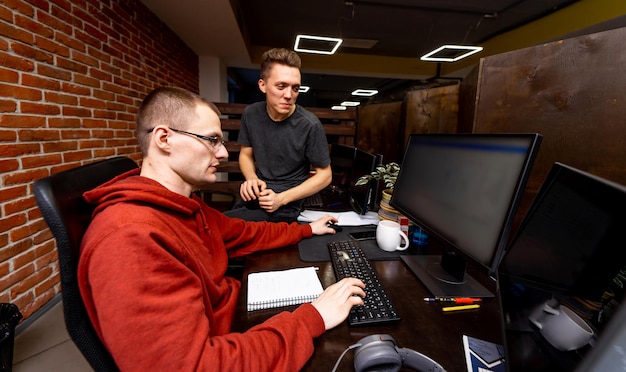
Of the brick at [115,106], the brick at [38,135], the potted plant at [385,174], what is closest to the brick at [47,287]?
the brick at [38,135]

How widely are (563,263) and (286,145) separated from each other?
161cm

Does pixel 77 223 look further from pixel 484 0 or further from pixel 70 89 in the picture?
pixel 484 0

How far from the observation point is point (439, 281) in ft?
3.13

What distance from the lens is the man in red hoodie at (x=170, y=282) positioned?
551 mm

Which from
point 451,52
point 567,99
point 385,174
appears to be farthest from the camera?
point 451,52

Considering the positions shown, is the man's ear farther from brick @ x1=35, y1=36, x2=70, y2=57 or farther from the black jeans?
brick @ x1=35, y1=36, x2=70, y2=57

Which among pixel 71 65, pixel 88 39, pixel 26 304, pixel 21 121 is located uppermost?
pixel 88 39

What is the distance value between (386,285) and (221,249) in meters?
0.62

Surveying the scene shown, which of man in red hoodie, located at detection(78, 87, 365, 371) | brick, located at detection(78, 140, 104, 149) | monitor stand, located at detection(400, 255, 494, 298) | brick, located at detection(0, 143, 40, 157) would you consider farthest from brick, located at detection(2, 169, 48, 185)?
monitor stand, located at detection(400, 255, 494, 298)

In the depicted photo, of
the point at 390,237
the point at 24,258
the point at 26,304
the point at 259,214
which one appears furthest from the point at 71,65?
the point at 390,237

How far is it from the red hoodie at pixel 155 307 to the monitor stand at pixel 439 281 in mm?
435

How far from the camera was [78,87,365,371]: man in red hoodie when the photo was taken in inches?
21.7

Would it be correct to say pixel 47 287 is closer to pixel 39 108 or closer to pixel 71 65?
pixel 39 108

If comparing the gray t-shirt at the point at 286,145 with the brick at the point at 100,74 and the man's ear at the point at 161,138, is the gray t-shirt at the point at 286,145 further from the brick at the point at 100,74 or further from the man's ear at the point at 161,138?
the brick at the point at 100,74
